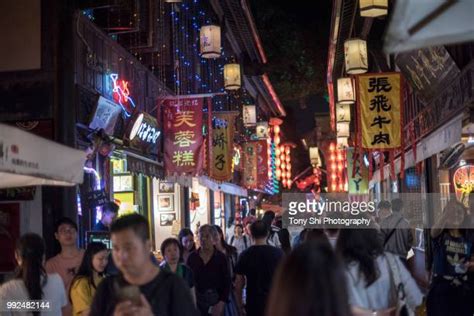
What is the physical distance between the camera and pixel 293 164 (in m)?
57.4

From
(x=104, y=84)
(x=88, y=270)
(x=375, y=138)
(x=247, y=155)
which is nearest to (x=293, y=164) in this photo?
(x=247, y=155)

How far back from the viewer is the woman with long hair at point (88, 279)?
6.00 m

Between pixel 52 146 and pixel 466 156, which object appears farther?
pixel 466 156

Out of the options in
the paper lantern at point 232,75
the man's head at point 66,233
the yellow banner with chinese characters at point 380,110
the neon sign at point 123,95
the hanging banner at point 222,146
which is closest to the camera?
the man's head at point 66,233

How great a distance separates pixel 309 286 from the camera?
2.57 meters

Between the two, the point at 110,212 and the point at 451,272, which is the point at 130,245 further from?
the point at 110,212

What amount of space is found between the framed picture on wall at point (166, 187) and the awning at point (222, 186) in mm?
923

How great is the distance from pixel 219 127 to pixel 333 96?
9806mm

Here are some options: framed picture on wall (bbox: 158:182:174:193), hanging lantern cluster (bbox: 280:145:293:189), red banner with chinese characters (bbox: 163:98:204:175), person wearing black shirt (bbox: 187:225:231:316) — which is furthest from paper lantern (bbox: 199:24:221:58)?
hanging lantern cluster (bbox: 280:145:293:189)

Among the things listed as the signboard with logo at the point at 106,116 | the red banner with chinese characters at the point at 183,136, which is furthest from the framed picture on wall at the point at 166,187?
the signboard with logo at the point at 106,116

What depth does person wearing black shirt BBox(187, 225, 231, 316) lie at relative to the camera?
28.7 feet

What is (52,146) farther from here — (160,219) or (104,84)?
(160,219)

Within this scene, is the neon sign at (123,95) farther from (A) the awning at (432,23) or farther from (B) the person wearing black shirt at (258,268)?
(A) the awning at (432,23)

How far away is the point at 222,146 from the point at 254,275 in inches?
464
